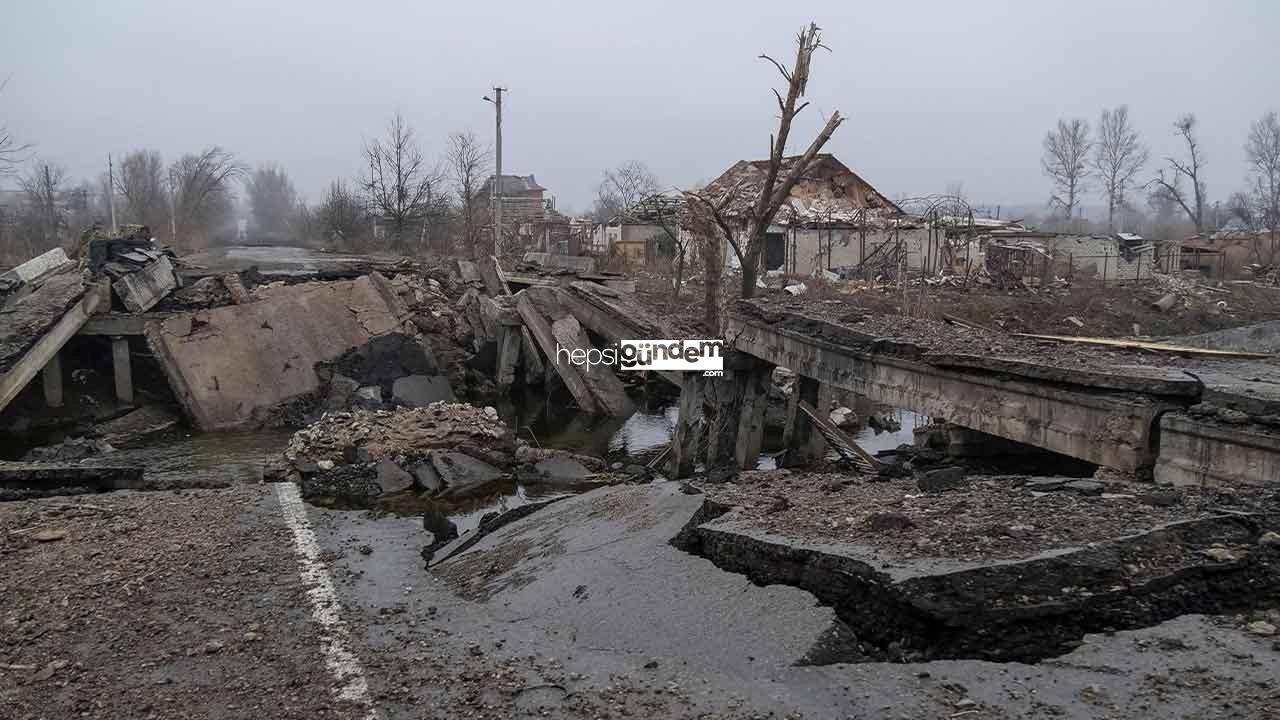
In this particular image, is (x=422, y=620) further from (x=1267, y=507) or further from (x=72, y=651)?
(x=1267, y=507)

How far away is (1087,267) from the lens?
88.9 ft

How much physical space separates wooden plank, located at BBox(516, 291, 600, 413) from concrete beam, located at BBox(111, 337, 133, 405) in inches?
250

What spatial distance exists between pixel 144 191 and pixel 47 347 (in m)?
40.5

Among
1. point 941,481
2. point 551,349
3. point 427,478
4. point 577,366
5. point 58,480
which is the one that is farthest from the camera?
point 551,349

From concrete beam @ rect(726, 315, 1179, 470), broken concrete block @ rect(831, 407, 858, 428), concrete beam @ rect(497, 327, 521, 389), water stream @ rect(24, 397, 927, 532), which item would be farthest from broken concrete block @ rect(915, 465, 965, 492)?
concrete beam @ rect(497, 327, 521, 389)

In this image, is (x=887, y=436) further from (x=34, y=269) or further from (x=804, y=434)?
(x=34, y=269)

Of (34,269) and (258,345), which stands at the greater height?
(34,269)

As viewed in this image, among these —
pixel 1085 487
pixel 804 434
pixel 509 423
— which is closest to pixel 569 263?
pixel 509 423

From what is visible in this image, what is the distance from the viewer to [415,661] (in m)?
4.02

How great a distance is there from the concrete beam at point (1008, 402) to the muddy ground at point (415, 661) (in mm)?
2662

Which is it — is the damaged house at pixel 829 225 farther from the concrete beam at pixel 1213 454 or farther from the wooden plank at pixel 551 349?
the concrete beam at pixel 1213 454

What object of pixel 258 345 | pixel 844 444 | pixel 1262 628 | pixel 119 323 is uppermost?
pixel 119 323

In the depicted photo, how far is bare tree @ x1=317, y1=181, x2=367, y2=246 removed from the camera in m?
35.1

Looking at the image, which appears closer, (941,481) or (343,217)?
(941,481)
